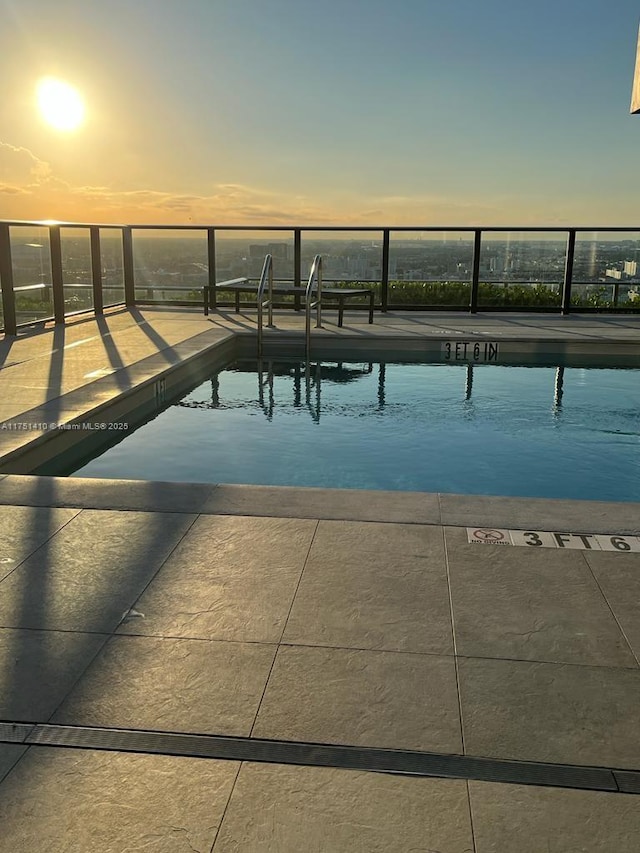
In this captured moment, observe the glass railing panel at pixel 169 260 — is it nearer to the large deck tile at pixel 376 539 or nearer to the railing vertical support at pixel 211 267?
the railing vertical support at pixel 211 267

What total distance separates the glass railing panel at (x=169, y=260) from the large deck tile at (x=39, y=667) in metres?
9.20

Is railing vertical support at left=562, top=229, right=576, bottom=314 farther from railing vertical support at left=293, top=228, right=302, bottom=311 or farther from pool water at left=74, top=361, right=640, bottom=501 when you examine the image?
railing vertical support at left=293, top=228, right=302, bottom=311


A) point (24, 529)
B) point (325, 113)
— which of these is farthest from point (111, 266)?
point (24, 529)

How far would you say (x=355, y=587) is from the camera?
2.44 metres

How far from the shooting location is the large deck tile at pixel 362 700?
171cm

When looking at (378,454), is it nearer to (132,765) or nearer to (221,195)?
(132,765)

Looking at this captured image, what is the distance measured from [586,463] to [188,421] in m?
2.92

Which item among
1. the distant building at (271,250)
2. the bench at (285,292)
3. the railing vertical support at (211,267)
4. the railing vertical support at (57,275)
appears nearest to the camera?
the railing vertical support at (57,275)

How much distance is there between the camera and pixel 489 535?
2.86m

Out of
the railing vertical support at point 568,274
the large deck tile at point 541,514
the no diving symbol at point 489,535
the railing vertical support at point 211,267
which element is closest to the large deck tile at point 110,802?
the no diving symbol at point 489,535

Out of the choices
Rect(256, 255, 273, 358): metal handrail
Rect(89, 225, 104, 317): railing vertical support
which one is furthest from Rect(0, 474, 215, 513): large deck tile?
Rect(89, 225, 104, 317): railing vertical support

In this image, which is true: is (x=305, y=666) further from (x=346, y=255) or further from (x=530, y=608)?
(x=346, y=255)

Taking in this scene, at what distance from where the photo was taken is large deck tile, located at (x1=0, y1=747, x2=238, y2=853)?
140 centimetres

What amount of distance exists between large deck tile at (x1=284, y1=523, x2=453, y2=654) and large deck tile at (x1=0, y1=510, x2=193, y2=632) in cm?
57
